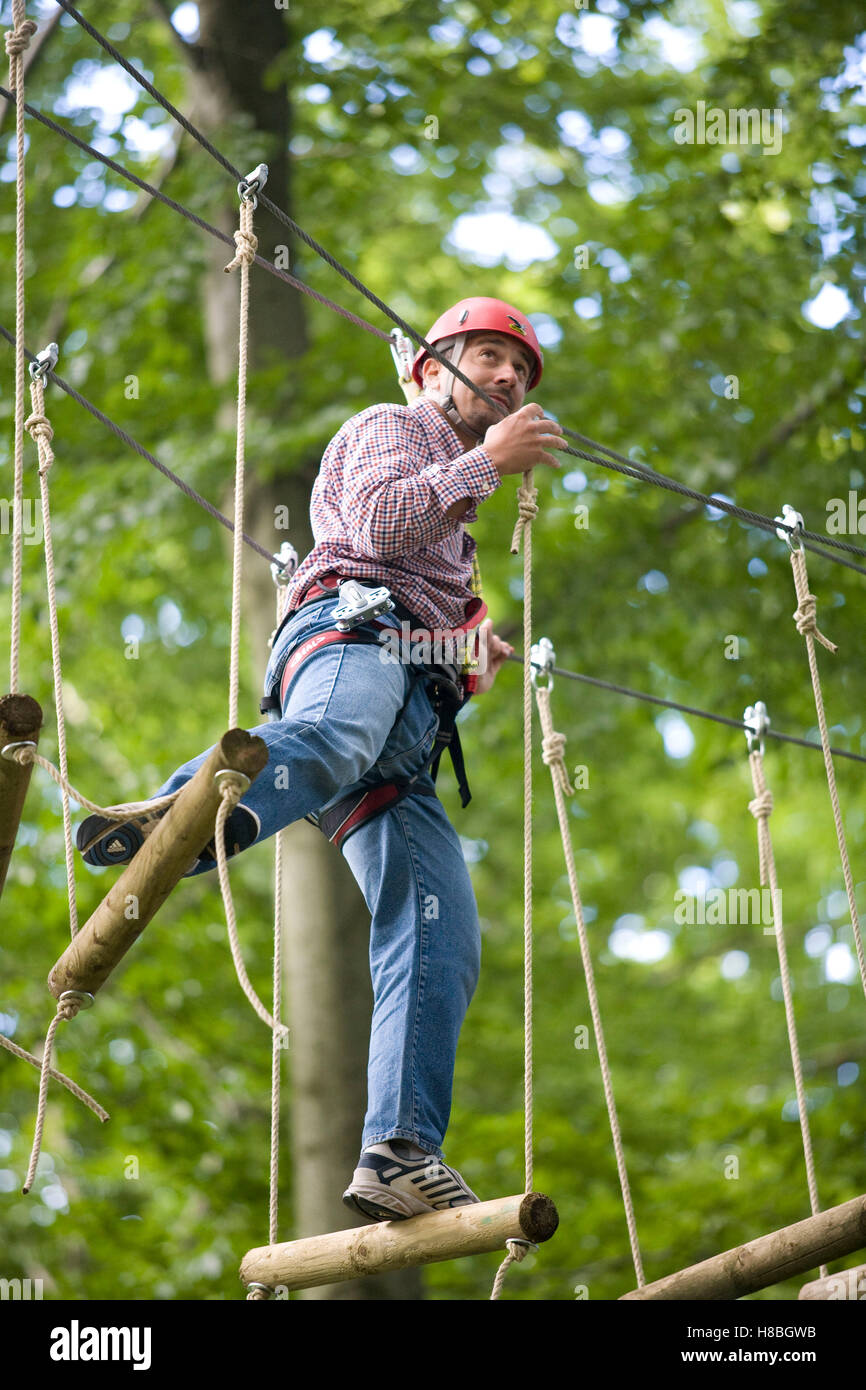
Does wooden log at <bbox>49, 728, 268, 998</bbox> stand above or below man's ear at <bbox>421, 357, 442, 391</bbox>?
below

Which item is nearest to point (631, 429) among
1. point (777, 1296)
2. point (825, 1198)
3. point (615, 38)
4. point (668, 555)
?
point (668, 555)

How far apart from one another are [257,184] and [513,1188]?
15.3ft

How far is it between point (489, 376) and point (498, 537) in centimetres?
304

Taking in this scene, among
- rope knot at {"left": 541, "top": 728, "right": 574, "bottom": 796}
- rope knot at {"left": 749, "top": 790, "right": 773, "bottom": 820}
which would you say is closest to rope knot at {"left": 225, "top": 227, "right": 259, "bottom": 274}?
rope knot at {"left": 541, "top": 728, "right": 574, "bottom": 796}

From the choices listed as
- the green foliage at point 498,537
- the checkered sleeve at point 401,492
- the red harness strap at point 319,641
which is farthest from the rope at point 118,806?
the green foliage at point 498,537

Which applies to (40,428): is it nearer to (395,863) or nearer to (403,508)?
(403,508)

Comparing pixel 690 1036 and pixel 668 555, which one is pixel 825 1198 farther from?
pixel 690 1036

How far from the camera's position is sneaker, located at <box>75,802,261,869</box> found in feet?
7.08

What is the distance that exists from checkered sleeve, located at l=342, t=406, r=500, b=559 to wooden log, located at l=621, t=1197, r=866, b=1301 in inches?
49.9

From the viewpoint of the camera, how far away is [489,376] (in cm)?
289

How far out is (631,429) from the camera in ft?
18.6

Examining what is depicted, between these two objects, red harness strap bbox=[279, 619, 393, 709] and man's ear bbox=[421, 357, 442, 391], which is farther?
man's ear bbox=[421, 357, 442, 391]

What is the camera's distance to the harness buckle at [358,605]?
255 cm

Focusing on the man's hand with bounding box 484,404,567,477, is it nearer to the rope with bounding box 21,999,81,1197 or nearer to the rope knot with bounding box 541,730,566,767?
the rope knot with bounding box 541,730,566,767
